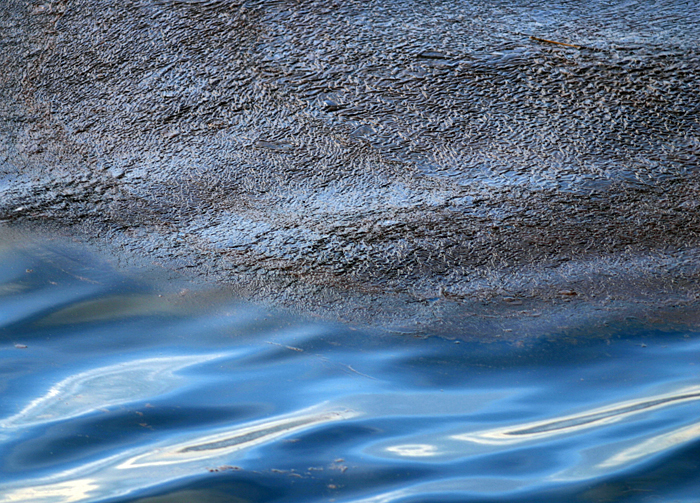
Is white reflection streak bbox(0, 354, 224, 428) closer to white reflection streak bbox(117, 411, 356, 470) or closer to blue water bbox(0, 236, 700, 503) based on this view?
blue water bbox(0, 236, 700, 503)

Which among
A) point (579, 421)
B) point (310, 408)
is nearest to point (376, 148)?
point (310, 408)

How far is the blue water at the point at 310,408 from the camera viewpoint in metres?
1.40

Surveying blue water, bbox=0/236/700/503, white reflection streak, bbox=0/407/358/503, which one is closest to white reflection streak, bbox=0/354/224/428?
blue water, bbox=0/236/700/503

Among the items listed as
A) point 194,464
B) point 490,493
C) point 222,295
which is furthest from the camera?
point 222,295

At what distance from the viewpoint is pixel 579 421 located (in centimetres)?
157

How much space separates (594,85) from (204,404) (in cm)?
178

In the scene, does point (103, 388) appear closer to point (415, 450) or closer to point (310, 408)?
point (310, 408)

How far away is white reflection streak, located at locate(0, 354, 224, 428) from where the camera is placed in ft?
5.45

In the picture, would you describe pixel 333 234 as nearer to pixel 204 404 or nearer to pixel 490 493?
pixel 204 404

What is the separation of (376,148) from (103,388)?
4.13ft

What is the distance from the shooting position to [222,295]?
2.12 m

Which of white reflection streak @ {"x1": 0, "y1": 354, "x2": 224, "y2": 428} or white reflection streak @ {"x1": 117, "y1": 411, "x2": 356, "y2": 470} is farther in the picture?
white reflection streak @ {"x1": 0, "y1": 354, "x2": 224, "y2": 428}

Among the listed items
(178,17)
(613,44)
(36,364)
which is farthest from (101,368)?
(613,44)

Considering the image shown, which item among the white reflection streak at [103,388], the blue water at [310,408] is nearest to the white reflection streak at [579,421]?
the blue water at [310,408]
